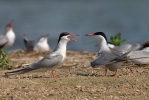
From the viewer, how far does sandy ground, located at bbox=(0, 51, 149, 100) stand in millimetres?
6685

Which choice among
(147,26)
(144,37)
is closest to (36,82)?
(144,37)

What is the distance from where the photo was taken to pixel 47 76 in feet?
27.4

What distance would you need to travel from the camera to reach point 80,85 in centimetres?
732

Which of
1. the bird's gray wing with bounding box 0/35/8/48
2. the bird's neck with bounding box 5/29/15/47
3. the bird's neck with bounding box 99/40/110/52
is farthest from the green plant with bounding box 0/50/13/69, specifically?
the bird's neck with bounding box 5/29/15/47

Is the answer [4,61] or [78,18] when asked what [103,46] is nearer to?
[4,61]

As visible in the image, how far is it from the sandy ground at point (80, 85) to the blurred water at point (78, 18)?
988 cm

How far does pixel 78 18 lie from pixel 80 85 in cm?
2225

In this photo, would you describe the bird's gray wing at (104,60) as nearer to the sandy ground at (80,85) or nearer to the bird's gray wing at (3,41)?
the sandy ground at (80,85)

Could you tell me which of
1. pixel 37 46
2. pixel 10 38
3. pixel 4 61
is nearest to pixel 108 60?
pixel 4 61

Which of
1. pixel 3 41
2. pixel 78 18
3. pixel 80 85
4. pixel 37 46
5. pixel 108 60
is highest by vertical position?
pixel 78 18

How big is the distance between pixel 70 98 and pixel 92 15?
78.6 ft

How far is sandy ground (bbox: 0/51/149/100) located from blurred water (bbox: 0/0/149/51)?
988cm

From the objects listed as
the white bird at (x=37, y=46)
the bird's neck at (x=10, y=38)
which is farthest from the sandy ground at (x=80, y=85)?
the white bird at (x=37, y=46)

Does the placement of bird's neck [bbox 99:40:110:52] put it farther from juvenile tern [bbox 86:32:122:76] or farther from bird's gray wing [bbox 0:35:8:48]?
bird's gray wing [bbox 0:35:8:48]
